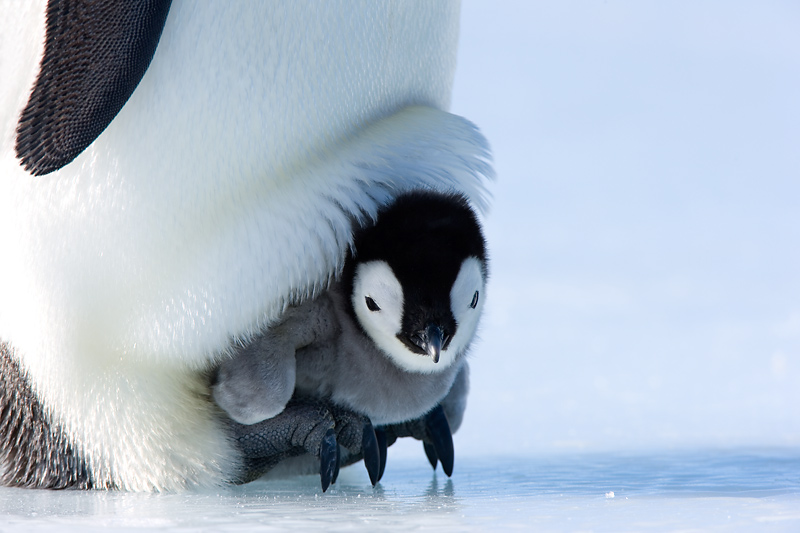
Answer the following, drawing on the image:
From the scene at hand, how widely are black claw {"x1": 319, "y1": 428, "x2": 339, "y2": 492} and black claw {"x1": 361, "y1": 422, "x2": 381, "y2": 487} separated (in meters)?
0.05

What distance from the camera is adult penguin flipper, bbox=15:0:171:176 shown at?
36.4 inches

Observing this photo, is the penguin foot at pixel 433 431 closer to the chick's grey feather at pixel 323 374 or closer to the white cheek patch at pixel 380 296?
the chick's grey feather at pixel 323 374

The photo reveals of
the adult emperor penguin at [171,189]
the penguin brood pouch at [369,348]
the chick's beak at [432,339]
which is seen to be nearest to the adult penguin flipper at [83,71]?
the adult emperor penguin at [171,189]

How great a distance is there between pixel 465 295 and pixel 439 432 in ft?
1.17

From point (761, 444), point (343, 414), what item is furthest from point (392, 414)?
point (761, 444)

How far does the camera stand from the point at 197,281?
1043mm

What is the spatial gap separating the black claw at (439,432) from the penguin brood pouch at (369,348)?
0.23ft

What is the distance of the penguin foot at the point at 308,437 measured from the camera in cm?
116

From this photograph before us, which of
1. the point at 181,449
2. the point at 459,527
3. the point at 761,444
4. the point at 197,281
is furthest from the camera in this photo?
the point at 761,444

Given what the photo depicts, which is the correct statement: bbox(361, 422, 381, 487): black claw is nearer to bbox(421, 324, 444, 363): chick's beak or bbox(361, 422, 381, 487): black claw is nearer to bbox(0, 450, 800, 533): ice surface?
bbox(0, 450, 800, 533): ice surface

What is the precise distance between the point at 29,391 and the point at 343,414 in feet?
1.37

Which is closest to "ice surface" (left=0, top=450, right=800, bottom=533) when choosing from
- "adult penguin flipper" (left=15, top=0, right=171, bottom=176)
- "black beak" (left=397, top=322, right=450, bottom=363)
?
"black beak" (left=397, top=322, right=450, bottom=363)

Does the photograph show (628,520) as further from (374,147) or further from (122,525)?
(374,147)

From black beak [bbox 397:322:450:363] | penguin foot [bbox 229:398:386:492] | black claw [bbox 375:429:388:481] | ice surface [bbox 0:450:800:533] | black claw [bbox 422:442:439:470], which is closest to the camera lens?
ice surface [bbox 0:450:800:533]
